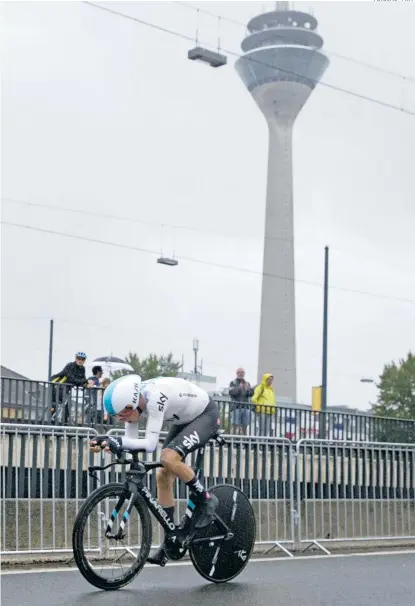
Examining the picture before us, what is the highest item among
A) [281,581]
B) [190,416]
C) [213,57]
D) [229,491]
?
[213,57]

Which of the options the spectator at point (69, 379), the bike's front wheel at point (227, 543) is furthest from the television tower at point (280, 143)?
the bike's front wheel at point (227, 543)

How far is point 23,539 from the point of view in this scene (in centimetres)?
1016

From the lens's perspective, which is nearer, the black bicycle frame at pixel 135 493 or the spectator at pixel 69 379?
the black bicycle frame at pixel 135 493

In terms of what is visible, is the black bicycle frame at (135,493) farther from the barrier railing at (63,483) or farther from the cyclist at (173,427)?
the barrier railing at (63,483)

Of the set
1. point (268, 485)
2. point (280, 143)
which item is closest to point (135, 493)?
point (268, 485)

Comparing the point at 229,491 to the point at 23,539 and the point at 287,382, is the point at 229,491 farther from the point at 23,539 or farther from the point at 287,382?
the point at 287,382

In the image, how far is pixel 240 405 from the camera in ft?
70.3

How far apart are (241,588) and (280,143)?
122552 millimetres

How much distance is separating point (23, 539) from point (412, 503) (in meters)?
5.96

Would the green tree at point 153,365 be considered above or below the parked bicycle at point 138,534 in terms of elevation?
above

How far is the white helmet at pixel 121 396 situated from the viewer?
7.52m

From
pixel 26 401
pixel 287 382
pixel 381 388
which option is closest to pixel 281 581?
pixel 26 401

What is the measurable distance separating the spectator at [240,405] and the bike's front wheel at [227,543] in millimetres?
12028

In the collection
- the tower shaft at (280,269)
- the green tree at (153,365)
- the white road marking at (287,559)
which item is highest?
the tower shaft at (280,269)
